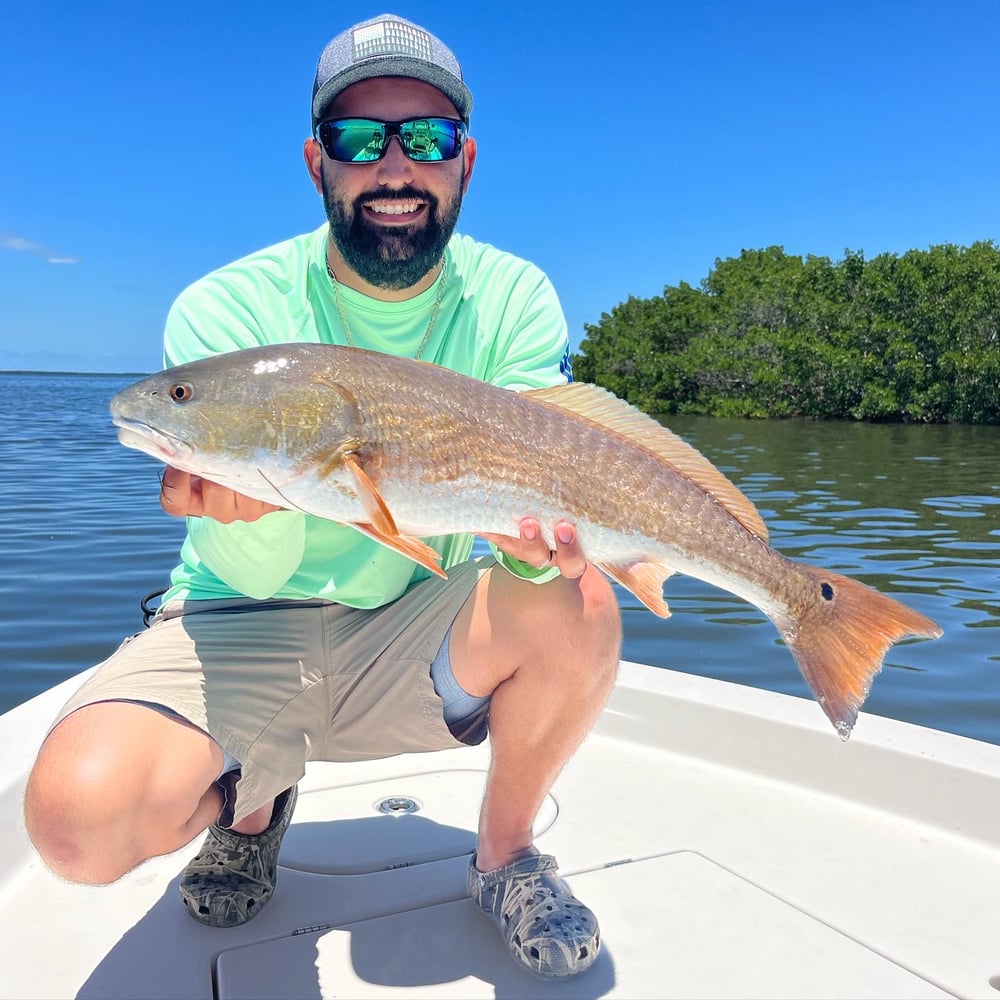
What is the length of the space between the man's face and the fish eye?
3.03ft

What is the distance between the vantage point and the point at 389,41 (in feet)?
10.2

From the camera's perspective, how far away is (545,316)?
3326 millimetres

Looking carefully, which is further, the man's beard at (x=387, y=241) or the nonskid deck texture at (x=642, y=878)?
the man's beard at (x=387, y=241)

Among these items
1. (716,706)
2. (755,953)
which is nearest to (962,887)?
(755,953)

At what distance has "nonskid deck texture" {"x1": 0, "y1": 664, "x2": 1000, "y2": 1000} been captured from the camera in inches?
103

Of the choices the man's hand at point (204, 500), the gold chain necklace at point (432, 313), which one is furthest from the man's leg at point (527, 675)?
the gold chain necklace at point (432, 313)

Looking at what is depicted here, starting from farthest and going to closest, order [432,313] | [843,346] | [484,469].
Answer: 1. [843,346]
2. [432,313]
3. [484,469]

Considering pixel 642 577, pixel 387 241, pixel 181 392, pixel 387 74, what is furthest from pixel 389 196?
pixel 642 577

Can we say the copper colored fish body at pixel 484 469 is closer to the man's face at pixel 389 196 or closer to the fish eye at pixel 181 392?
the fish eye at pixel 181 392

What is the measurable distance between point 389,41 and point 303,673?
2.02m

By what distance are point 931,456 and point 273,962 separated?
2404 cm

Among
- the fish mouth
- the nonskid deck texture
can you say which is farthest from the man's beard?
the nonskid deck texture

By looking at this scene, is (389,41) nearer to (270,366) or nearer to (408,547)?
(270,366)

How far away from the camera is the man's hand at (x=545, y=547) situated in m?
2.62
